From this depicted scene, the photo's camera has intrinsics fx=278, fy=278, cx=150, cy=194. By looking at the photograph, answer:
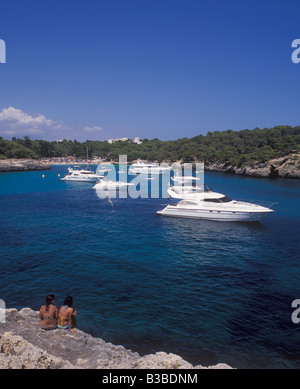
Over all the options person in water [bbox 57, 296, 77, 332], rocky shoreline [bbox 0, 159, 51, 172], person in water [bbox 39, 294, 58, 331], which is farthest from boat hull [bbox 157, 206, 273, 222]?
rocky shoreline [bbox 0, 159, 51, 172]

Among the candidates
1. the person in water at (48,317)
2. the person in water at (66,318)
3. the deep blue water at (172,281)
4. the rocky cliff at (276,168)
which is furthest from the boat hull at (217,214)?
the rocky cliff at (276,168)

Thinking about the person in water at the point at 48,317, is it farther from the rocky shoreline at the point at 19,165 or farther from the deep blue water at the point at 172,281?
the rocky shoreline at the point at 19,165

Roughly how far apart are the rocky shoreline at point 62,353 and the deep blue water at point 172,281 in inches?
72.1

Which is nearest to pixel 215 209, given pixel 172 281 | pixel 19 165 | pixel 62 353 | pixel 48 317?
pixel 172 281

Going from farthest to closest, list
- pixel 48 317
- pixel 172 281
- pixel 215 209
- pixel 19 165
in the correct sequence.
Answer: pixel 19 165
pixel 215 209
pixel 172 281
pixel 48 317

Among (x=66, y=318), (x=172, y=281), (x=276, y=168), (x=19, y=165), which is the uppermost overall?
(x=19, y=165)

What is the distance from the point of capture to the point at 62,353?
34.1 ft

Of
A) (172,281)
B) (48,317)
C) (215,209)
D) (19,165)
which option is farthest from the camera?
(19,165)

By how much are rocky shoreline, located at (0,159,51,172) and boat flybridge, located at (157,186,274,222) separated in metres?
123

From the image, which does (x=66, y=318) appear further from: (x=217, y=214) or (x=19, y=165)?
(x=19, y=165)

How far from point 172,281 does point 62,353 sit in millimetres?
9750

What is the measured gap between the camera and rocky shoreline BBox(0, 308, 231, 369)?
9.09 meters

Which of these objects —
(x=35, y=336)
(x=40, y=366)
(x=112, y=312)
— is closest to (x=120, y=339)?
(x=112, y=312)

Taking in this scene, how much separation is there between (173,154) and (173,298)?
169 meters
